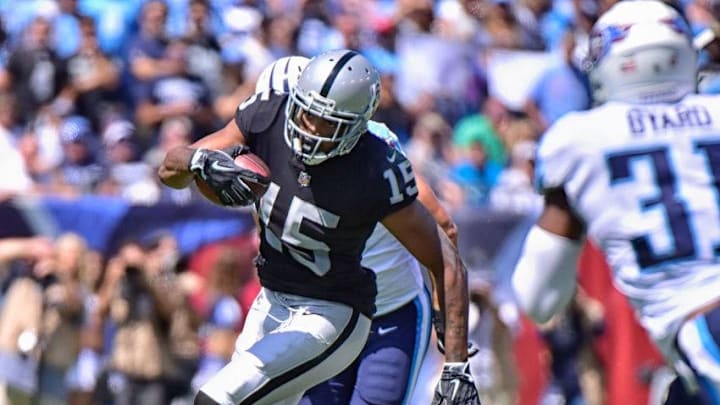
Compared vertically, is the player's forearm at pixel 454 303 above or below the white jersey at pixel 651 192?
below

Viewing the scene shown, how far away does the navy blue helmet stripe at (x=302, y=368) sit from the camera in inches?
→ 195

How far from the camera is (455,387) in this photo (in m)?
4.94

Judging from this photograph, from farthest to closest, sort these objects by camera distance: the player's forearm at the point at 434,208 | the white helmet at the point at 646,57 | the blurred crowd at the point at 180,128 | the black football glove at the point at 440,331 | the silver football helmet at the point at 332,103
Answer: the blurred crowd at the point at 180,128 < the player's forearm at the point at 434,208 < the black football glove at the point at 440,331 < the silver football helmet at the point at 332,103 < the white helmet at the point at 646,57

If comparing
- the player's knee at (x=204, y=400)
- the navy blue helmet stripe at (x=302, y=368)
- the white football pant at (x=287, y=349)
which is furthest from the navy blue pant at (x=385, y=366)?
the player's knee at (x=204, y=400)

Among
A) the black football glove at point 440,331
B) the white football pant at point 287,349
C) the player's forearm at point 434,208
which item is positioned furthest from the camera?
the player's forearm at point 434,208

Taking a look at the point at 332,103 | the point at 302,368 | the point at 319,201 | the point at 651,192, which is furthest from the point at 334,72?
the point at 651,192

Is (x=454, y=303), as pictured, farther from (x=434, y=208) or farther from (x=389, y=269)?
(x=389, y=269)

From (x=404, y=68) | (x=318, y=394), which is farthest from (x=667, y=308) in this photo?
(x=404, y=68)

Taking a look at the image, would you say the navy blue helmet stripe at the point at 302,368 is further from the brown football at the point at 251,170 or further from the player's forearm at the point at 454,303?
the brown football at the point at 251,170

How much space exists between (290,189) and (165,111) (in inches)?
217

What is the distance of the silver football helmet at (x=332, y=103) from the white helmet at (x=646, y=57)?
2.41 feet

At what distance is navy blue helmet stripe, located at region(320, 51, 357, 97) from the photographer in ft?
15.8

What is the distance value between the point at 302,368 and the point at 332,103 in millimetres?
878

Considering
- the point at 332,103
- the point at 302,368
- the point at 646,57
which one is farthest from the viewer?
the point at 302,368
